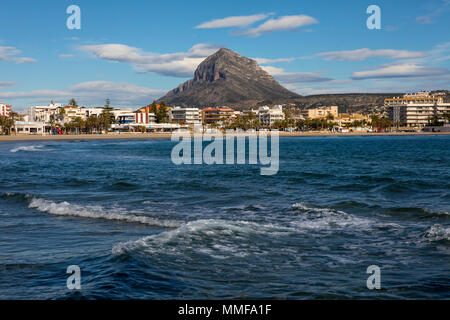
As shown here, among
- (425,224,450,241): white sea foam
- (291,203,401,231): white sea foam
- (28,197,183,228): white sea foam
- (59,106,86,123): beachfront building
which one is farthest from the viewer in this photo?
(59,106,86,123): beachfront building

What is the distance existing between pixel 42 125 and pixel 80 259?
509ft

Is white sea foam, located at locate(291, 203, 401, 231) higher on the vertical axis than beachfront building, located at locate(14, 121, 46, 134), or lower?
lower

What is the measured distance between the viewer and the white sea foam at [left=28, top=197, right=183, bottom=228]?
1279 centimetres

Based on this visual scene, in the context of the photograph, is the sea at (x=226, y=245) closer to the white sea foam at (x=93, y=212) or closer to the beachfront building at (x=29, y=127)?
the white sea foam at (x=93, y=212)

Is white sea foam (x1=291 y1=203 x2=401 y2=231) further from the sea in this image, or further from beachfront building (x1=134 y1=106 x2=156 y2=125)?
beachfront building (x1=134 y1=106 x2=156 y2=125)

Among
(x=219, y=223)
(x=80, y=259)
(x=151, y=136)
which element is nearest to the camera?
(x=80, y=259)

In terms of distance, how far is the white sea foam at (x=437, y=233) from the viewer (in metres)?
10.5

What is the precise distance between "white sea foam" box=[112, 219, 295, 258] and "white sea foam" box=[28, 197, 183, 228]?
1111 millimetres

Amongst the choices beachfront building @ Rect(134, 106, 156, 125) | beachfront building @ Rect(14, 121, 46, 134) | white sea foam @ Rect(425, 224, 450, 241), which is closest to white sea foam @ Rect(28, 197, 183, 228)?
white sea foam @ Rect(425, 224, 450, 241)

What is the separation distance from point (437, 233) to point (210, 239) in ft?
Result: 17.8
